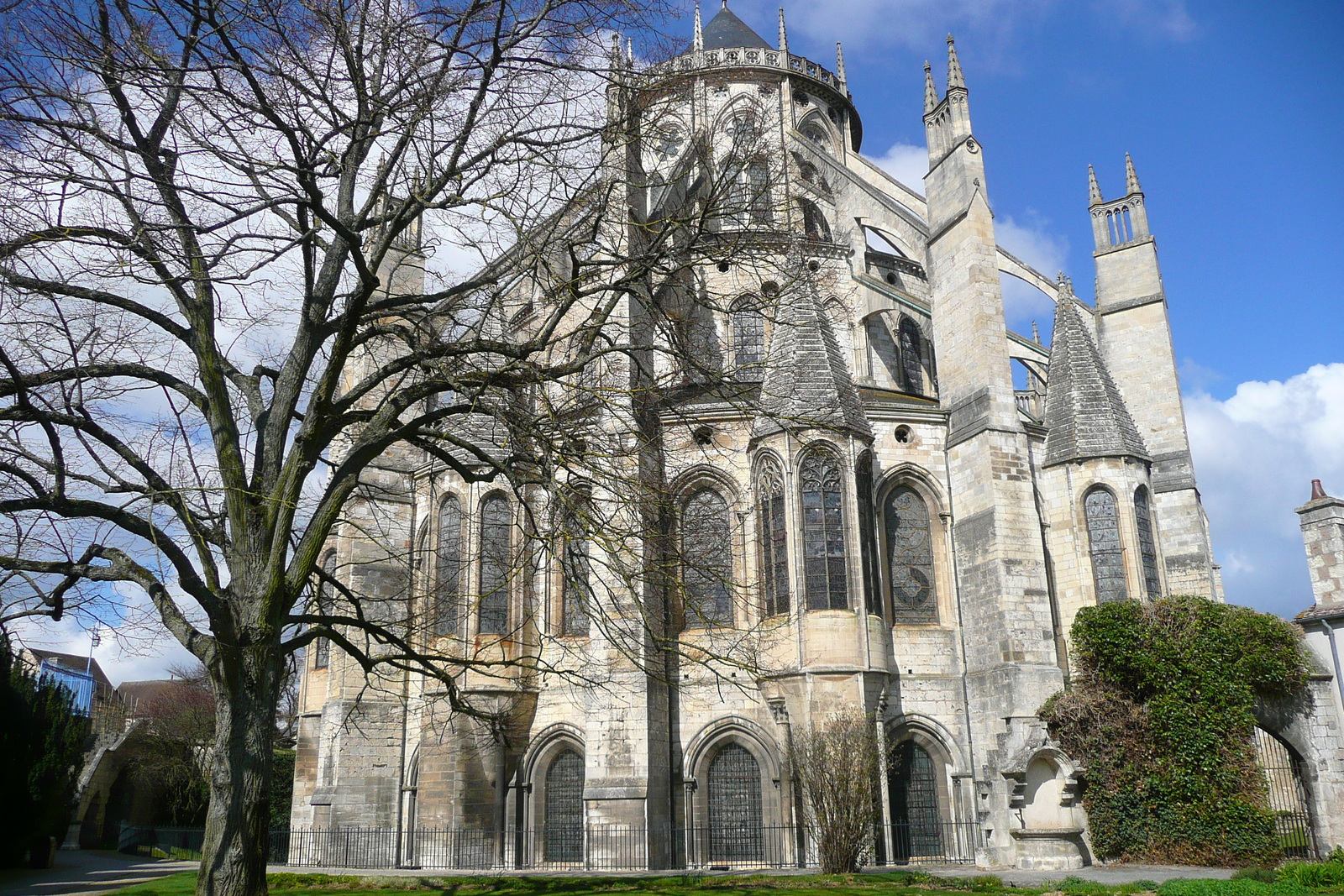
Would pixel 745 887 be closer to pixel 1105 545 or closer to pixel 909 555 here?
pixel 909 555

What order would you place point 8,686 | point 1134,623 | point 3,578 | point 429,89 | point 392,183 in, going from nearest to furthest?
point 3,578
point 429,89
point 392,183
point 1134,623
point 8,686

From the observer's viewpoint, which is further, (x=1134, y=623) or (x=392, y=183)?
(x=1134, y=623)

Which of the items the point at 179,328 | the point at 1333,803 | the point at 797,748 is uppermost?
the point at 179,328

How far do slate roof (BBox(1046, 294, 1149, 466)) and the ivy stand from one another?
146 inches

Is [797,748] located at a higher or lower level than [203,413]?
lower

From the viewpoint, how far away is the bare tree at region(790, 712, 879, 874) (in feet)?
51.2

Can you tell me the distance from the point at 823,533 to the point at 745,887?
7.23 meters

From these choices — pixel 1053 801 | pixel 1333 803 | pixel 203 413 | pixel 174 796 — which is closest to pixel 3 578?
pixel 203 413

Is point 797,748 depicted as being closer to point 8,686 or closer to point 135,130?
point 135,130

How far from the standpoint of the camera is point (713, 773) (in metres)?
18.9

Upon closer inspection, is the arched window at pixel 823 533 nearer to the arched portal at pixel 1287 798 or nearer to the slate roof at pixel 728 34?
the arched portal at pixel 1287 798

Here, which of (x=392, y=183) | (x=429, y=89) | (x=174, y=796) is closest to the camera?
(x=429, y=89)

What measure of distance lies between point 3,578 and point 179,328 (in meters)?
2.66

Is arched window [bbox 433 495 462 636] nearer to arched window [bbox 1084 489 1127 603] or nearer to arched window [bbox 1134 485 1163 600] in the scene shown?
arched window [bbox 1084 489 1127 603]
